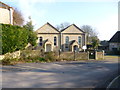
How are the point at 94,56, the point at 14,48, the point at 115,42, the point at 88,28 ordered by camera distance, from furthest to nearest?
the point at 88,28 → the point at 115,42 → the point at 94,56 → the point at 14,48

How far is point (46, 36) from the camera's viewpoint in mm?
38500

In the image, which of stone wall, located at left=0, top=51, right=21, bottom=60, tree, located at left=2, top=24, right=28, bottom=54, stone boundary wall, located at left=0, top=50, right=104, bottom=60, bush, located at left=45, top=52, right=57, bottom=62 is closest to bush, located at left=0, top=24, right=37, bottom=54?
tree, located at left=2, top=24, right=28, bottom=54

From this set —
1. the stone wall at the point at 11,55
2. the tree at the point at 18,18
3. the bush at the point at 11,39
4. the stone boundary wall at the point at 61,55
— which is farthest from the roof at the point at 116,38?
the stone wall at the point at 11,55

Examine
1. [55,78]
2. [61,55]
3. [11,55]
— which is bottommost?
[55,78]

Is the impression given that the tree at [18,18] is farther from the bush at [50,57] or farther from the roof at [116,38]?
the roof at [116,38]

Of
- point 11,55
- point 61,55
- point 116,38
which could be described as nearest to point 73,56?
point 61,55

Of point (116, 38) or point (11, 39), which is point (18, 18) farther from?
point (116, 38)

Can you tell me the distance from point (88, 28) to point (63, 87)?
209ft

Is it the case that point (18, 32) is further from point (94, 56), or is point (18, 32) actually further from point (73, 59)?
point (94, 56)

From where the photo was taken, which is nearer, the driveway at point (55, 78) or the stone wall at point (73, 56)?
the driveway at point (55, 78)

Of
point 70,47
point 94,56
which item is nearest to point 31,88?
point 94,56

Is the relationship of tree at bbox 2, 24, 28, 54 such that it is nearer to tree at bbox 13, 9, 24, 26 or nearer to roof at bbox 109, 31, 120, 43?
tree at bbox 13, 9, 24, 26

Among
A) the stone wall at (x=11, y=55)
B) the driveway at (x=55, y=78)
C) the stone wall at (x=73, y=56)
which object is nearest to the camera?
the driveway at (x=55, y=78)

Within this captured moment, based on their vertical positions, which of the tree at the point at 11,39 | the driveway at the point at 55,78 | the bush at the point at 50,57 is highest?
the tree at the point at 11,39
